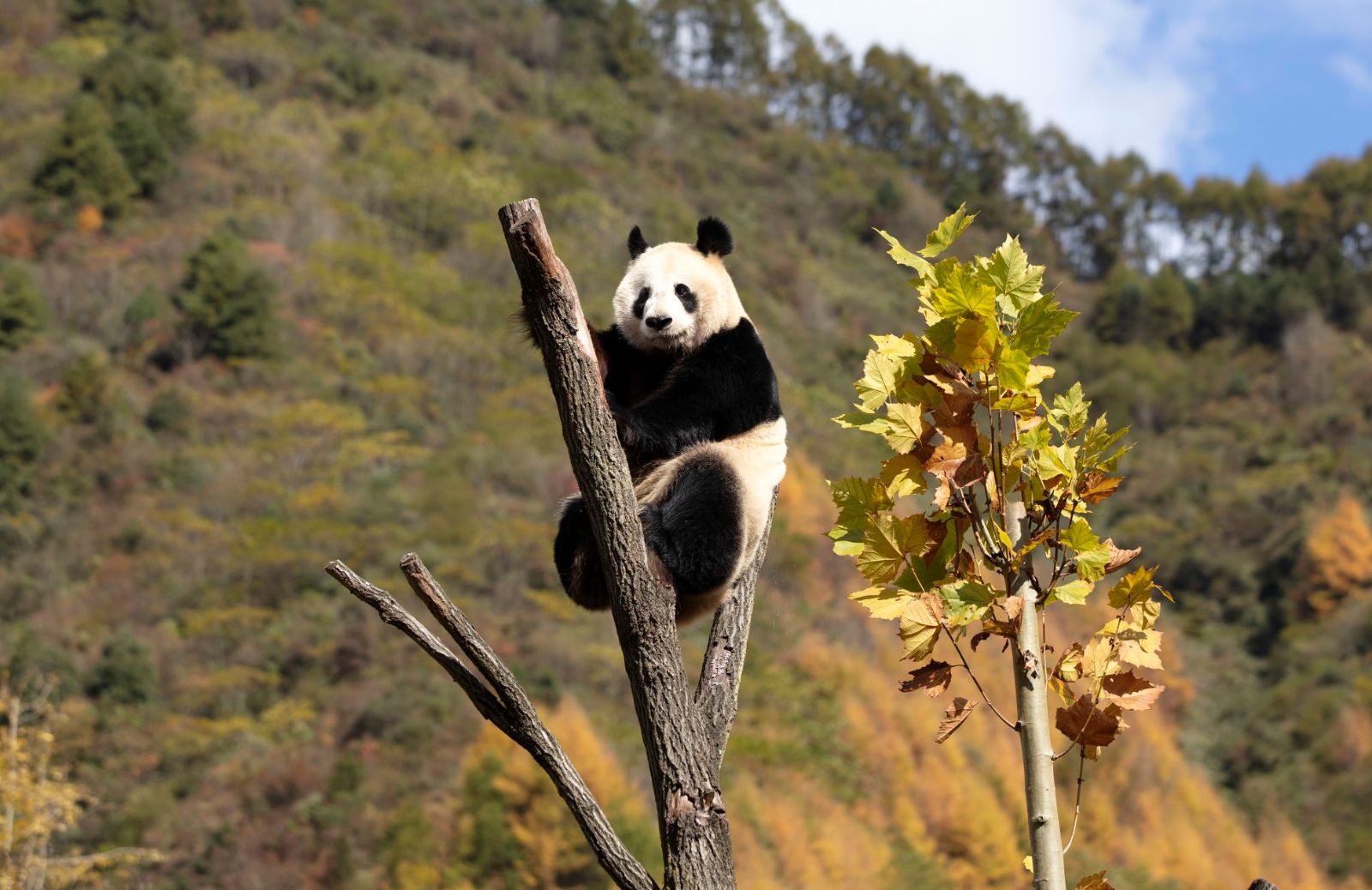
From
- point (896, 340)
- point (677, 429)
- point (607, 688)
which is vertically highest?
point (896, 340)

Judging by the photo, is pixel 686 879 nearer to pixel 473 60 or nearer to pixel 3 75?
pixel 3 75

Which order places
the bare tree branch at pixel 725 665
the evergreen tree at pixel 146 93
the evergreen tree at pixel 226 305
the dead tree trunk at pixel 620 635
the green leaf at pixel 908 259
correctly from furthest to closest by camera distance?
1. the evergreen tree at pixel 146 93
2. the evergreen tree at pixel 226 305
3. the bare tree branch at pixel 725 665
4. the dead tree trunk at pixel 620 635
5. the green leaf at pixel 908 259

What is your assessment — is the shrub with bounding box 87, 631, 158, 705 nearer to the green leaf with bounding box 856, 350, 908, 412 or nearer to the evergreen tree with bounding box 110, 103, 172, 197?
the evergreen tree with bounding box 110, 103, 172, 197

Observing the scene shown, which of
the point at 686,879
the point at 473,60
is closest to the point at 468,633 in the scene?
the point at 686,879

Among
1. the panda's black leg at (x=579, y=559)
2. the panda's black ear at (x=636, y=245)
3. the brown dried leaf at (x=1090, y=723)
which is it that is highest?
the brown dried leaf at (x=1090, y=723)

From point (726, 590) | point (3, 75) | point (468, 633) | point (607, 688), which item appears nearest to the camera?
point (468, 633)

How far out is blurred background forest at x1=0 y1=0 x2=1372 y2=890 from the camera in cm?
3459

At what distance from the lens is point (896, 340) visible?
3.51 meters

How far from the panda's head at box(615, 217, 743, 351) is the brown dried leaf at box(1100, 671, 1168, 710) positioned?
3.00m

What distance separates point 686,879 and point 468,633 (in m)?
0.99

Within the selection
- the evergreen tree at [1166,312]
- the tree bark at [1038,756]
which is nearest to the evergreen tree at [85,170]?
the evergreen tree at [1166,312]

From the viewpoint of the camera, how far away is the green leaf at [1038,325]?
3.38 m

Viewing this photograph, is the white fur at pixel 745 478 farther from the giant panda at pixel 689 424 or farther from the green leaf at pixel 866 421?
the green leaf at pixel 866 421

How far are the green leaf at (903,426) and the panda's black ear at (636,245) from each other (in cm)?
336
